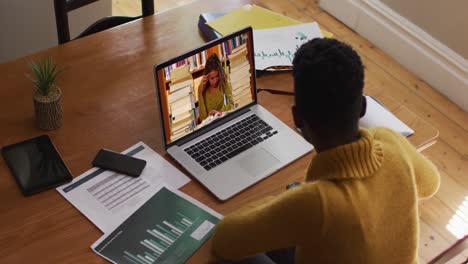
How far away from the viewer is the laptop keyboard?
62.8 inches

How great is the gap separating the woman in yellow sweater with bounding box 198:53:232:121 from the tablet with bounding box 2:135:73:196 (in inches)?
15.5

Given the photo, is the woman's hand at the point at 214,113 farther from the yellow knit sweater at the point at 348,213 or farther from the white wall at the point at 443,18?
the white wall at the point at 443,18

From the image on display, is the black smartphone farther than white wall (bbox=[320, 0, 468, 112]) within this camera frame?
No

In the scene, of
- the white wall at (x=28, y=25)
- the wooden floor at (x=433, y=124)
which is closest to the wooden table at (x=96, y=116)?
the wooden floor at (x=433, y=124)

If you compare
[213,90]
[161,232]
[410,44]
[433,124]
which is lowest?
[433,124]

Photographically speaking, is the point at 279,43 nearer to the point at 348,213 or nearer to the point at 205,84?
the point at 205,84

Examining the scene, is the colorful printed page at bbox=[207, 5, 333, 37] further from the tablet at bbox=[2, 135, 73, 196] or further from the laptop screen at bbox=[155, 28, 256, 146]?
the tablet at bbox=[2, 135, 73, 196]

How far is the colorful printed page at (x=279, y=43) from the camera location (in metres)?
1.89

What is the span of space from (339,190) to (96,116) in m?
0.78

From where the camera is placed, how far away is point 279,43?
1.97 meters

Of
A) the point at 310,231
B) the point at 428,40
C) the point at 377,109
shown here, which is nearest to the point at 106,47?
the point at 377,109

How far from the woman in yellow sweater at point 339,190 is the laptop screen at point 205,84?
1.27 feet

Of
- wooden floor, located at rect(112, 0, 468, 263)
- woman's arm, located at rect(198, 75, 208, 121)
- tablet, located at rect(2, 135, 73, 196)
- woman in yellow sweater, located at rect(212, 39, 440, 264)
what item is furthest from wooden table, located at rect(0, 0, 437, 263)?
wooden floor, located at rect(112, 0, 468, 263)

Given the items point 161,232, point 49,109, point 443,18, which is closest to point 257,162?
point 161,232
